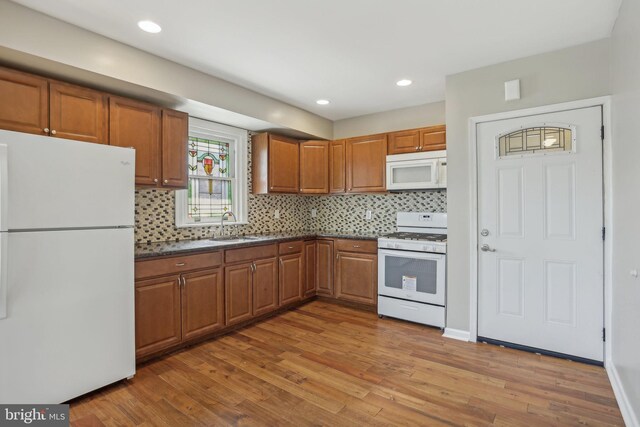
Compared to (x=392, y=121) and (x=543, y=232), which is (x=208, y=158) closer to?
(x=392, y=121)

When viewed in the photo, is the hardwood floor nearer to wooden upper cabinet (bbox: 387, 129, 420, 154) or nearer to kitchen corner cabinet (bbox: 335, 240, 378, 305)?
kitchen corner cabinet (bbox: 335, 240, 378, 305)

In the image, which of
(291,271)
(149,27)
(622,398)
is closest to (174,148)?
(149,27)

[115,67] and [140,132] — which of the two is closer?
[115,67]

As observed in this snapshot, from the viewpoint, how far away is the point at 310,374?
8.16ft

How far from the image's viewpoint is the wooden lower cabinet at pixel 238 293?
3260 mm

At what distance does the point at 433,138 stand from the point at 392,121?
0.84m

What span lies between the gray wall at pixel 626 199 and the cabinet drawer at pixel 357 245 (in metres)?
2.16

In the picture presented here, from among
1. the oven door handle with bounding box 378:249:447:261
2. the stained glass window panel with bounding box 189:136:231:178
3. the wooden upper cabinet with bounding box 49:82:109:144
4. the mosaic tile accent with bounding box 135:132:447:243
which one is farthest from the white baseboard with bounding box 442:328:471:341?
the wooden upper cabinet with bounding box 49:82:109:144

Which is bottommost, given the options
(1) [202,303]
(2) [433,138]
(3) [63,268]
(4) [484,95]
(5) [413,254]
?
(1) [202,303]

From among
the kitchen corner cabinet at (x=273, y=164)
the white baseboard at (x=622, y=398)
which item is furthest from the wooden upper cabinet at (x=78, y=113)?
the white baseboard at (x=622, y=398)

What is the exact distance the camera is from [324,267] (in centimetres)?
434

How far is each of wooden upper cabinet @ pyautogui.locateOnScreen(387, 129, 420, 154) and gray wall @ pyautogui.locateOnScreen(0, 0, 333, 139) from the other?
149cm

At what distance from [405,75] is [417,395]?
110 inches

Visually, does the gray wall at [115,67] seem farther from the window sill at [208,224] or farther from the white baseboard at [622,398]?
the white baseboard at [622,398]
